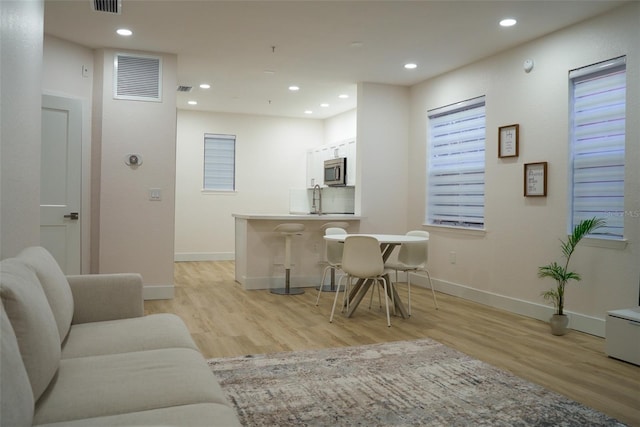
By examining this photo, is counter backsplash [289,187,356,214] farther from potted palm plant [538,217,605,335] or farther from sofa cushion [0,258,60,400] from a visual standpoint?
sofa cushion [0,258,60,400]

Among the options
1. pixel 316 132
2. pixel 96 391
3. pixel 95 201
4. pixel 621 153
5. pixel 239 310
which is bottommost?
pixel 239 310

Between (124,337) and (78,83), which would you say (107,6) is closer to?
(78,83)

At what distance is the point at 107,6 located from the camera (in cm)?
413

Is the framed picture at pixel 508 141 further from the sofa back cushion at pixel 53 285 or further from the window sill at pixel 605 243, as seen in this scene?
the sofa back cushion at pixel 53 285

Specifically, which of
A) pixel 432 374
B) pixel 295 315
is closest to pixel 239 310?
pixel 295 315

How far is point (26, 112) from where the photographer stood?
2.76 m

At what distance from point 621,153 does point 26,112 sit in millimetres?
4281

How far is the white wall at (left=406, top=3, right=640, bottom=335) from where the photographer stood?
4000 mm

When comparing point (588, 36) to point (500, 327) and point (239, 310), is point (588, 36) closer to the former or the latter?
point (500, 327)

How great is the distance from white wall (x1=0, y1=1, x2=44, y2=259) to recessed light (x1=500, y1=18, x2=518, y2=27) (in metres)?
3.65

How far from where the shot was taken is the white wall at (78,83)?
201 inches

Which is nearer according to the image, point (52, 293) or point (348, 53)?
point (52, 293)

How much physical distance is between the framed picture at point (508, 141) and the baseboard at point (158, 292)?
392cm

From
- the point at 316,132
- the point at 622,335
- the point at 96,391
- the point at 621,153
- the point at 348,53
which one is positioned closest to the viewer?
the point at 96,391
